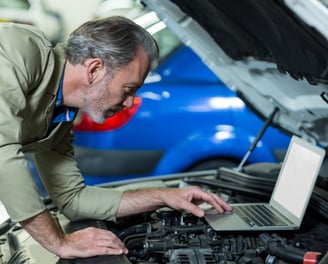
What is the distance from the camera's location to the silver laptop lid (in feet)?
5.82

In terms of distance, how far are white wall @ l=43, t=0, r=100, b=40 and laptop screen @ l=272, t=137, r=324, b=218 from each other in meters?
5.71

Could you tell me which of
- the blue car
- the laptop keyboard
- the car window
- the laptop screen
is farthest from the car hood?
the car window

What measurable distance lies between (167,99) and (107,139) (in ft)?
1.63

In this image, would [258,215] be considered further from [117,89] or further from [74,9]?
[74,9]

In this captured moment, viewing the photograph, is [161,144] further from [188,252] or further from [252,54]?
[188,252]

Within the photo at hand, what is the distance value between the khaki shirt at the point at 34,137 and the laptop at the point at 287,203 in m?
0.44

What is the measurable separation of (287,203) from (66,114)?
30.9 inches

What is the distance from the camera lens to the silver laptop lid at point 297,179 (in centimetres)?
177

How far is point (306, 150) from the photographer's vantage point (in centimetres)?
188

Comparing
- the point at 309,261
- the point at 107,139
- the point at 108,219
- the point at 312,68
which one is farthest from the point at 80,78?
the point at 107,139

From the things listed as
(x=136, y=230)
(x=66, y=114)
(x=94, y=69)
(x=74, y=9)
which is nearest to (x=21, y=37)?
(x=94, y=69)

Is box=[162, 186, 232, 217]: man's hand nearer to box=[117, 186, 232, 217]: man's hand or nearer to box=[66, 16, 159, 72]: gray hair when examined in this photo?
box=[117, 186, 232, 217]: man's hand

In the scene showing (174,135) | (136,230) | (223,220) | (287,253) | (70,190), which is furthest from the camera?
(174,135)

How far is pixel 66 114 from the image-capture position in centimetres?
201
